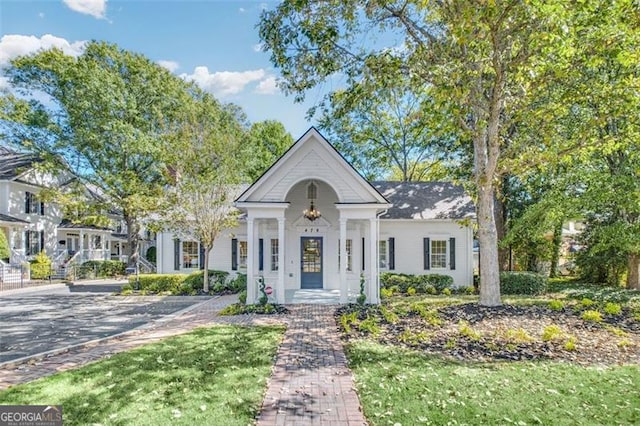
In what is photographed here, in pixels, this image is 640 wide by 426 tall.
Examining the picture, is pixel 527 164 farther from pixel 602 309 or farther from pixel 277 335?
pixel 277 335

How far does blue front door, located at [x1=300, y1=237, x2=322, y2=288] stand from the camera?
53.4 feet

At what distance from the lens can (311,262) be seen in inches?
644

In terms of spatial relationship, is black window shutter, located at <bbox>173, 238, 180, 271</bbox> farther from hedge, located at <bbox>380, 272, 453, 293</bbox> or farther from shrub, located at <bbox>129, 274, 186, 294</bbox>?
hedge, located at <bbox>380, 272, 453, 293</bbox>

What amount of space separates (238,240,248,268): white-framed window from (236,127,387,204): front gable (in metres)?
5.32

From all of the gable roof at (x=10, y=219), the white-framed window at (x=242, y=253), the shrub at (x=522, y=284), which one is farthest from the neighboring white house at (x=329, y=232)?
the gable roof at (x=10, y=219)

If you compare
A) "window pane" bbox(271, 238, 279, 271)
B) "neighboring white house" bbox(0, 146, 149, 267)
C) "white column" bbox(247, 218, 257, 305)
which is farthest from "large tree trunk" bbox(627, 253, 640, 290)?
"neighboring white house" bbox(0, 146, 149, 267)

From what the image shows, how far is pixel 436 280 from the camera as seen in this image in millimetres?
17250

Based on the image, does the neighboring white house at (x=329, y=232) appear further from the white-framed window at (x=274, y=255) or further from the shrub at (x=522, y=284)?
the shrub at (x=522, y=284)

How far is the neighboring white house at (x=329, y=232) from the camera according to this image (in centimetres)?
1327

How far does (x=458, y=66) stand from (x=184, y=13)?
8.37 meters

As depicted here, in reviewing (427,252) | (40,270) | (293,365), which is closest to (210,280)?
(427,252)

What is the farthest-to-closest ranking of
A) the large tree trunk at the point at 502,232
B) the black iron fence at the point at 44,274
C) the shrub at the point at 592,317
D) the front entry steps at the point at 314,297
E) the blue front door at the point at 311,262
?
the large tree trunk at the point at 502,232
the black iron fence at the point at 44,274
the blue front door at the point at 311,262
the front entry steps at the point at 314,297
the shrub at the point at 592,317

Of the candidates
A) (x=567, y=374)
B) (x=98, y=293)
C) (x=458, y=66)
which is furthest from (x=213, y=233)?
(x=567, y=374)

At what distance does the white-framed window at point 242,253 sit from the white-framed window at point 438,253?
9389 mm
